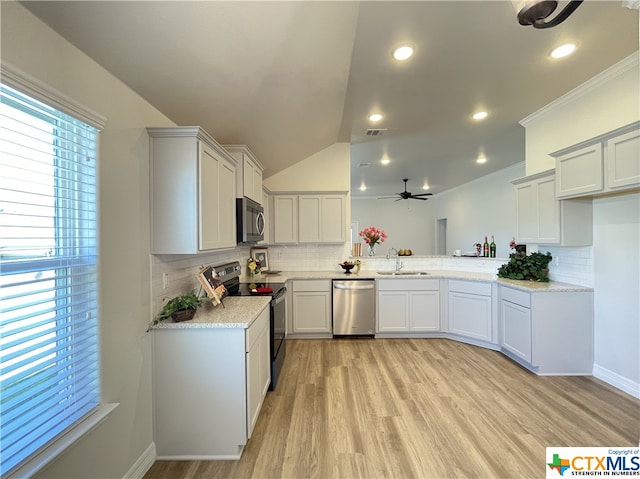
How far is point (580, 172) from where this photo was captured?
2547mm

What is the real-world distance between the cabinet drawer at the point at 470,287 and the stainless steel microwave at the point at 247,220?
2.64 m

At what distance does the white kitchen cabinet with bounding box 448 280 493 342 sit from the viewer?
356cm

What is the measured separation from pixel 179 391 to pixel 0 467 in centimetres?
87

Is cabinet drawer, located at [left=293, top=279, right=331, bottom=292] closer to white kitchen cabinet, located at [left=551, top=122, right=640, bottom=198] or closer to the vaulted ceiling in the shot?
the vaulted ceiling

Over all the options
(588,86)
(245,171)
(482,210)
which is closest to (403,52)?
(245,171)

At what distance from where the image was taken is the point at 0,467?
1.03 m

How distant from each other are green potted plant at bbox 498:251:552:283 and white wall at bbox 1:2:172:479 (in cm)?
378

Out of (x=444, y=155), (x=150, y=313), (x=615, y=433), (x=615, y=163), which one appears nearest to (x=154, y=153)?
(x=150, y=313)

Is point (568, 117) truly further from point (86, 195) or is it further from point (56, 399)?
point (56, 399)

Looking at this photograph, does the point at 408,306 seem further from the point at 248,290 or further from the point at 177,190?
the point at 177,190

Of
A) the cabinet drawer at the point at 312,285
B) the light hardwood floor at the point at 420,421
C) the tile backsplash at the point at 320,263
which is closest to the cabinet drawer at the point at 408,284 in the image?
the tile backsplash at the point at 320,263

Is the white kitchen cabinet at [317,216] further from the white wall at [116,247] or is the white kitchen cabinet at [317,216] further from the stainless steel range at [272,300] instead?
the white wall at [116,247]

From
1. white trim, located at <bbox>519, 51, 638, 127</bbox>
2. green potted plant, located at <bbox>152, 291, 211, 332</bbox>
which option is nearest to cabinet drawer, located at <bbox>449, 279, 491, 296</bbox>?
white trim, located at <bbox>519, 51, 638, 127</bbox>

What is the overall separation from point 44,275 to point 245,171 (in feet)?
6.10
